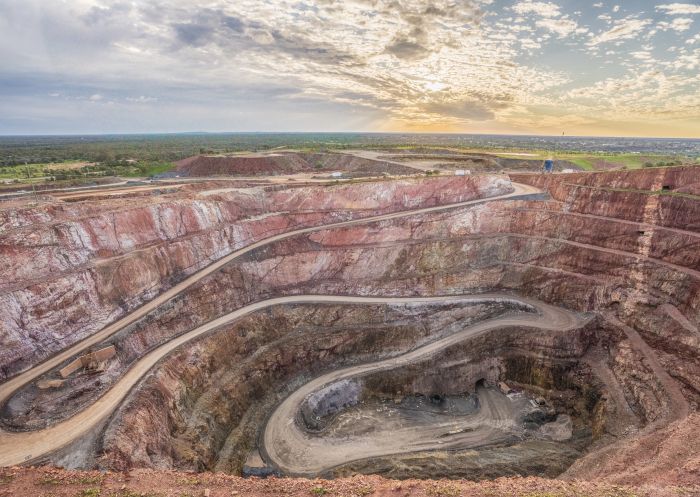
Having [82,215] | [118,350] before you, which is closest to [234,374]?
→ [118,350]

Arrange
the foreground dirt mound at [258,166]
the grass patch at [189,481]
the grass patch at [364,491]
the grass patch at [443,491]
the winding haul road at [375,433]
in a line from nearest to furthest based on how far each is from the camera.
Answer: the grass patch at [443,491] < the grass patch at [364,491] < the grass patch at [189,481] < the winding haul road at [375,433] < the foreground dirt mound at [258,166]

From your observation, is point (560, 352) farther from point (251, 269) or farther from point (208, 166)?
point (208, 166)

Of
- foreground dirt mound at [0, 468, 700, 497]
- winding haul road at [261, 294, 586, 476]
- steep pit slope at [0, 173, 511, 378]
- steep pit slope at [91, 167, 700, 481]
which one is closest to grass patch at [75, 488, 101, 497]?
foreground dirt mound at [0, 468, 700, 497]

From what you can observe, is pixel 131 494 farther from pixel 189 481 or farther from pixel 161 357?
pixel 161 357

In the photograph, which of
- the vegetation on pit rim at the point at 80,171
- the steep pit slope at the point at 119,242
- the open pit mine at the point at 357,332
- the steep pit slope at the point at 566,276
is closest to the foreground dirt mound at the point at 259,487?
the open pit mine at the point at 357,332

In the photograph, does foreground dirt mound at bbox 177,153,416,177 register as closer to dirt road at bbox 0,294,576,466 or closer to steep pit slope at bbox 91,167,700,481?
steep pit slope at bbox 91,167,700,481

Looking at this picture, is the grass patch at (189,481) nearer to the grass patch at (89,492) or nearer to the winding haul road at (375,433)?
the grass patch at (89,492)
